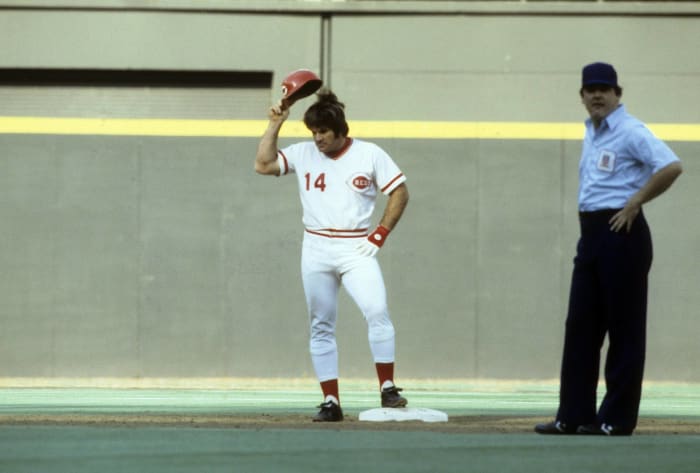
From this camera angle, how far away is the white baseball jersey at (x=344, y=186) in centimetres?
911

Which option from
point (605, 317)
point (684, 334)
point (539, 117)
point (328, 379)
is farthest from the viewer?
point (539, 117)

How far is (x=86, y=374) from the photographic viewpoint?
1551 centimetres

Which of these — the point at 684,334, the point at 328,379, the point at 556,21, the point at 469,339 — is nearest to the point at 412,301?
the point at 469,339

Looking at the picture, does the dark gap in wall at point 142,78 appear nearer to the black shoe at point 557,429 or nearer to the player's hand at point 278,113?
the player's hand at point 278,113

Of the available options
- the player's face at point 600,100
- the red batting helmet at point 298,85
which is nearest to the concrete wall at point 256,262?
the red batting helmet at point 298,85

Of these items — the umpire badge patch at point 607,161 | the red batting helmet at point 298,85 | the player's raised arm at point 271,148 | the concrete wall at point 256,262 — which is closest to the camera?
the umpire badge patch at point 607,161

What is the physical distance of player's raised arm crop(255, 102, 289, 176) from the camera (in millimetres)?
9344

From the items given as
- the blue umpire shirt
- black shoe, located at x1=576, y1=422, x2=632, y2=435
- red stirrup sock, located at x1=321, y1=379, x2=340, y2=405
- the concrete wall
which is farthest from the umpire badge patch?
the concrete wall

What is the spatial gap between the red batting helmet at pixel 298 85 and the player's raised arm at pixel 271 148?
0.13 metres

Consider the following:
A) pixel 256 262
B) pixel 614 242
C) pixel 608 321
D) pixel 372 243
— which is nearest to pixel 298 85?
pixel 372 243

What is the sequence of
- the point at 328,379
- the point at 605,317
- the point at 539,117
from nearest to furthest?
the point at 605,317
the point at 328,379
the point at 539,117

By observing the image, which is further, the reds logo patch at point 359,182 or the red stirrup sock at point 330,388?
the red stirrup sock at point 330,388

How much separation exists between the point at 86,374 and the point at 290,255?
7.76ft

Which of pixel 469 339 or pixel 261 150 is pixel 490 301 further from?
pixel 261 150
